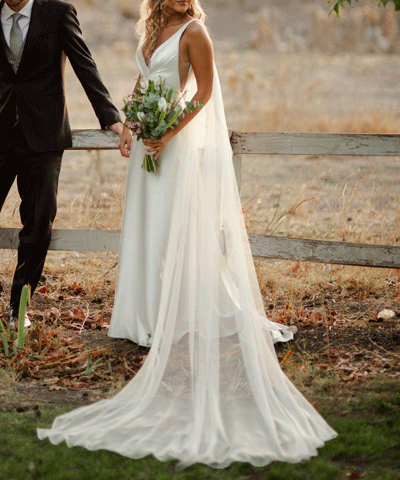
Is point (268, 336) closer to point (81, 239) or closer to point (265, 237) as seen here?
point (265, 237)

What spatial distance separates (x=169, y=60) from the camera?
350cm

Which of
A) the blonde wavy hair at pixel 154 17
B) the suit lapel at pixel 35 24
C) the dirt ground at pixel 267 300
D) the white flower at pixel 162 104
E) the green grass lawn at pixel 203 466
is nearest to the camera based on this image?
the green grass lawn at pixel 203 466

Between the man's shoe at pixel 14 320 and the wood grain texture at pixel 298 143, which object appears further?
the man's shoe at pixel 14 320

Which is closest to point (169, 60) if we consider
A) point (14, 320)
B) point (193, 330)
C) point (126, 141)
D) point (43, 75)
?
point (126, 141)

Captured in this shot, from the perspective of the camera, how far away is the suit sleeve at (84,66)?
3.89m

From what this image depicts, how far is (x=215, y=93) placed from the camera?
3.59 metres

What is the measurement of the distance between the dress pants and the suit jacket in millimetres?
84

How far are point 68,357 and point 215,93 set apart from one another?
1835mm

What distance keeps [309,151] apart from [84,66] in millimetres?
1608

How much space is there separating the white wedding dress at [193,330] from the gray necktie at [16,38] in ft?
2.54

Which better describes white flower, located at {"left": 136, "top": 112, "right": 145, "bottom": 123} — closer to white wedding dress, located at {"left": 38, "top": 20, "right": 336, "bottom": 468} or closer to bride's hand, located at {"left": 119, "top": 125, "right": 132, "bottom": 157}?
white wedding dress, located at {"left": 38, "top": 20, "right": 336, "bottom": 468}

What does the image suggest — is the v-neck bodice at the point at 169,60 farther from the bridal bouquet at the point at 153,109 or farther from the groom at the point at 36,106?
the groom at the point at 36,106

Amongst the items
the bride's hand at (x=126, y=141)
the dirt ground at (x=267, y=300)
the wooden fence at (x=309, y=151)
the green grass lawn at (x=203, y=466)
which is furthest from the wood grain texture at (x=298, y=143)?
the green grass lawn at (x=203, y=466)

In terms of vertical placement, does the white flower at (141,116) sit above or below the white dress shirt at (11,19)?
below
